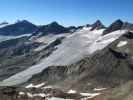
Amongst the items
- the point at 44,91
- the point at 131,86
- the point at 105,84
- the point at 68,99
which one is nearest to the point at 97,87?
the point at 105,84

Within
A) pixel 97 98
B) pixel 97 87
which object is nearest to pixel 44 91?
pixel 97 87

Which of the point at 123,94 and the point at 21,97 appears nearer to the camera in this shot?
the point at 123,94

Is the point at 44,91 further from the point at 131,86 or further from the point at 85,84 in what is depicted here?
the point at 131,86

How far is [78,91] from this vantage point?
18600 cm

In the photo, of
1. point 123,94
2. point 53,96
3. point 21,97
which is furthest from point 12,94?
point 123,94

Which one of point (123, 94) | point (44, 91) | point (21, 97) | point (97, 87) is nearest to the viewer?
point (123, 94)

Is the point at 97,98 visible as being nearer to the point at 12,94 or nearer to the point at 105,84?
the point at 12,94

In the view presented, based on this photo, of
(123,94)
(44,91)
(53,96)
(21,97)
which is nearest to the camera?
(123,94)

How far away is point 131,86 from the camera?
123m

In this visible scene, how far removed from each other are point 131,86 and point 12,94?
55441 millimetres

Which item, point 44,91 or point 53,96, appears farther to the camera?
point 44,91

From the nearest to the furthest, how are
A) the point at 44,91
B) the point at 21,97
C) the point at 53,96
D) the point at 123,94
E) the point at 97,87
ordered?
the point at 123,94
the point at 21,97
the point at 53,96
the point at 44,91
the point at 97,87

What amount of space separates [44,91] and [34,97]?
26.0 metres

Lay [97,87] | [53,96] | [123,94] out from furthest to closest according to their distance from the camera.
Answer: [97,87] → [53,96] → [123,94]
